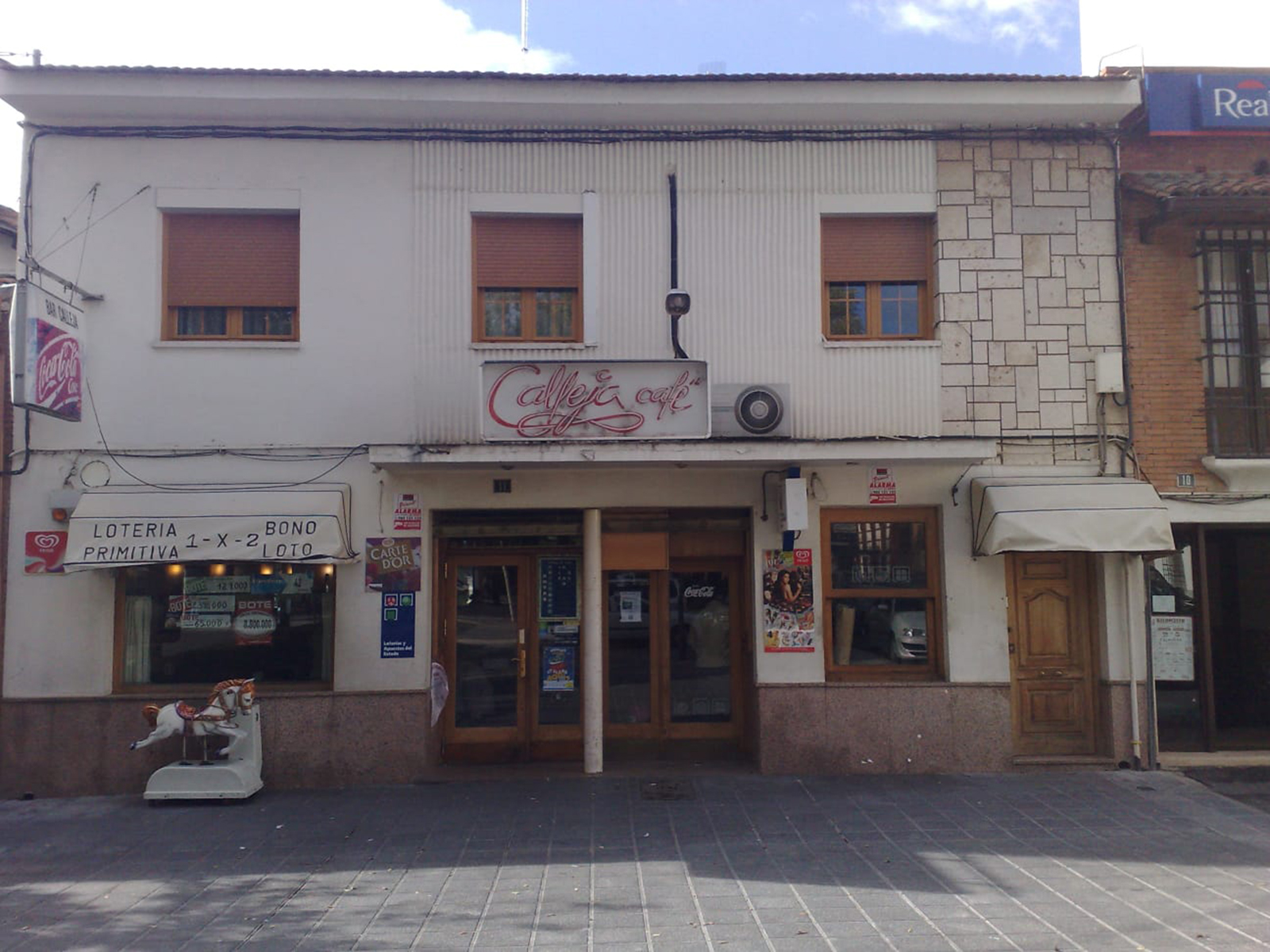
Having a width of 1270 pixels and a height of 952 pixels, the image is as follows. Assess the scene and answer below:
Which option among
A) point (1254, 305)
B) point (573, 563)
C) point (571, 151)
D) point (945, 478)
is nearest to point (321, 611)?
point (573, 563)

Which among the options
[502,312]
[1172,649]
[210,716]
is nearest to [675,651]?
[502,312]

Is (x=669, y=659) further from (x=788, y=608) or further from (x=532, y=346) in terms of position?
(x=532, y=346)

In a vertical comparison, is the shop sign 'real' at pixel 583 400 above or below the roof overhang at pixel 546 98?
below

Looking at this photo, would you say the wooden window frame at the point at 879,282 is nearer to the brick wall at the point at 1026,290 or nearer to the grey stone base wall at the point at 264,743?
the brick wall at the point at 1026,290

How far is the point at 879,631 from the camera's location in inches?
394

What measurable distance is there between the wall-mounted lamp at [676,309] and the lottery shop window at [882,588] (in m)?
2.28

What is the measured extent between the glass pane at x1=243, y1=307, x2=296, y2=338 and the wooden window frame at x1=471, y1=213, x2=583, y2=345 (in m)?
1.90

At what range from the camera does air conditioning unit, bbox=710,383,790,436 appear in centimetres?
960

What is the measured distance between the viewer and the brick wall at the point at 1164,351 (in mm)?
9938

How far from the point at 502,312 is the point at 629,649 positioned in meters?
3.90

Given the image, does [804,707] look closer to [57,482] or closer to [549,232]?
[549,232]

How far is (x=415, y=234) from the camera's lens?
9.80m

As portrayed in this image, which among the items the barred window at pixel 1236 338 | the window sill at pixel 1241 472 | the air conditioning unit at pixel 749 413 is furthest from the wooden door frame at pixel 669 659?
the barred window at pixel 1236 338

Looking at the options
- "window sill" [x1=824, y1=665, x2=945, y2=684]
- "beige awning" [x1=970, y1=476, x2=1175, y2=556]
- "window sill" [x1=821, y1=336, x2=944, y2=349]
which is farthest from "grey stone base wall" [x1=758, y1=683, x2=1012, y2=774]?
"window sill" [x1=821, y1=336, x2=944, y2=349]
